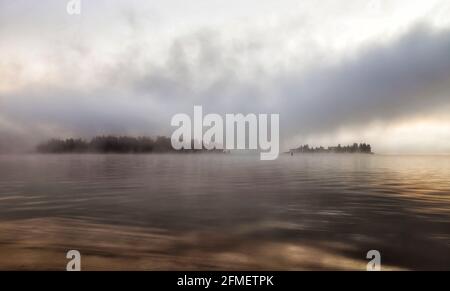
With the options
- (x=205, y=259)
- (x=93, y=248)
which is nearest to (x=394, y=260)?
(x=205, y=259)

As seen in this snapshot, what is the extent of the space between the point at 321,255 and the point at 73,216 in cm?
1195

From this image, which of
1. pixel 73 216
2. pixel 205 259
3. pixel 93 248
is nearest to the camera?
pixel 205 259

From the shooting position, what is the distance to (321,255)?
10.8m

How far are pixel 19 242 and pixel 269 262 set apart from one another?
868 centimetres

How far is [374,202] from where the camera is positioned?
21344 millimetres

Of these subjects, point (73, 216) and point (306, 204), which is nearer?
point (73, 216)

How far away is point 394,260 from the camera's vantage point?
10.6 m

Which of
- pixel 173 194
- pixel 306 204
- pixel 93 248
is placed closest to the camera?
pixel 93 248
